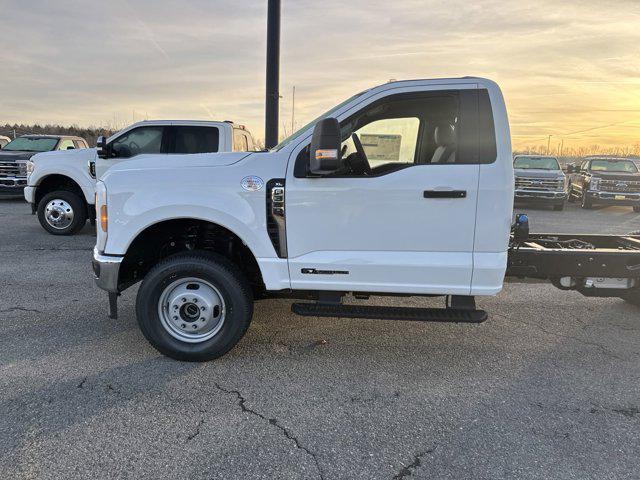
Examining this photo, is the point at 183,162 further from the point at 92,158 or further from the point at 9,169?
the point at 9,169

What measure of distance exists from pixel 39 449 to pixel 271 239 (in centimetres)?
193

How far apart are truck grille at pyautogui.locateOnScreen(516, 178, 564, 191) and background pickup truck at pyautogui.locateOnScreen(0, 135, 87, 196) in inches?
537

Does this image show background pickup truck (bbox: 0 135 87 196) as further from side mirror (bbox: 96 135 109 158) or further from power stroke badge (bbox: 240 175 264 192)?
power stroke badge (bbox: 240 175 264 192)

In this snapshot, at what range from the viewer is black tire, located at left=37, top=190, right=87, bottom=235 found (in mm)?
9234

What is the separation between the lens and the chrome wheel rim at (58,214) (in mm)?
9242

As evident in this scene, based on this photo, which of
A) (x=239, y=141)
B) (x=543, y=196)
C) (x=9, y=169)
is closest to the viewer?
(x=239, y=141)

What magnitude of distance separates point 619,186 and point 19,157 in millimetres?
18294

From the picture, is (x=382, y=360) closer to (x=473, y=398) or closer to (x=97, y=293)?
(x=473, y=398)

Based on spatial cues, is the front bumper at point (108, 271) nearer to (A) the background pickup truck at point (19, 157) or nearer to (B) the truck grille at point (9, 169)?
(A) the background pickup truck at point (19, 157)

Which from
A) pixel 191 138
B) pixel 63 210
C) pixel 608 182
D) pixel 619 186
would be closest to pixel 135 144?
pixel 191 138

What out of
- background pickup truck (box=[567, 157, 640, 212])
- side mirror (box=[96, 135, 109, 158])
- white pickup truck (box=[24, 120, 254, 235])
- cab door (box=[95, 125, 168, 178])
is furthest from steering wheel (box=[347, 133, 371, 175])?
background pickup truck (box=[567, 157, 640, 212])

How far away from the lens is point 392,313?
373 centimetres

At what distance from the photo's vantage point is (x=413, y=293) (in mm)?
3656

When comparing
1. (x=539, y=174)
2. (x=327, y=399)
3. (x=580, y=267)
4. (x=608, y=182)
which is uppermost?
(x=539, y=174)
